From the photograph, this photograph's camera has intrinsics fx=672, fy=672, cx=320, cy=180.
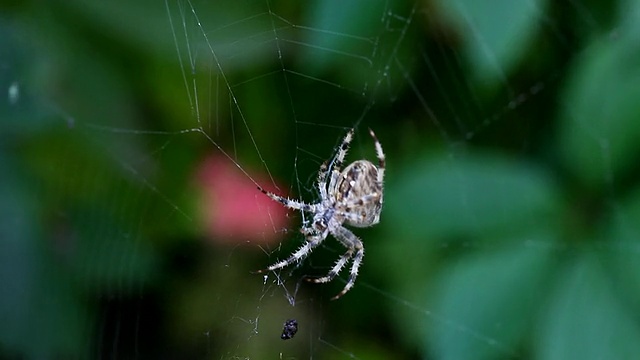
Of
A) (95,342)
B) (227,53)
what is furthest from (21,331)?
(227,53)

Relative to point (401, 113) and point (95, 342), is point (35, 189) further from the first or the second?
point (401, 113)

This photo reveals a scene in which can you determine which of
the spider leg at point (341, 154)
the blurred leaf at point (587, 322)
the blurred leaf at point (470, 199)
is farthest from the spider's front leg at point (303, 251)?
the blurred leaf at point (587, 322)

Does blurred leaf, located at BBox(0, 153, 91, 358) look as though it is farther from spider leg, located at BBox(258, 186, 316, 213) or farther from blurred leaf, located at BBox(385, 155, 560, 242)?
Result: blurred leaf, located at BBox(385, 155, 560, 242)

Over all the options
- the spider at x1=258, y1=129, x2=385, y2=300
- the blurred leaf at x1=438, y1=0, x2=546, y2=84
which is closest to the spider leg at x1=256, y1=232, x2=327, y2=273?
the spider at x1=258, y1=129, x2=385, y2=300

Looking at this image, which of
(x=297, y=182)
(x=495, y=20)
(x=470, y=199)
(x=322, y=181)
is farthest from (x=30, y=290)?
(x=495, y=20)

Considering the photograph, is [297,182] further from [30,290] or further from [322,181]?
[30,290]

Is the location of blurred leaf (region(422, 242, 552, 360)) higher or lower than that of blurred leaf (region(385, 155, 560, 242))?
lower
